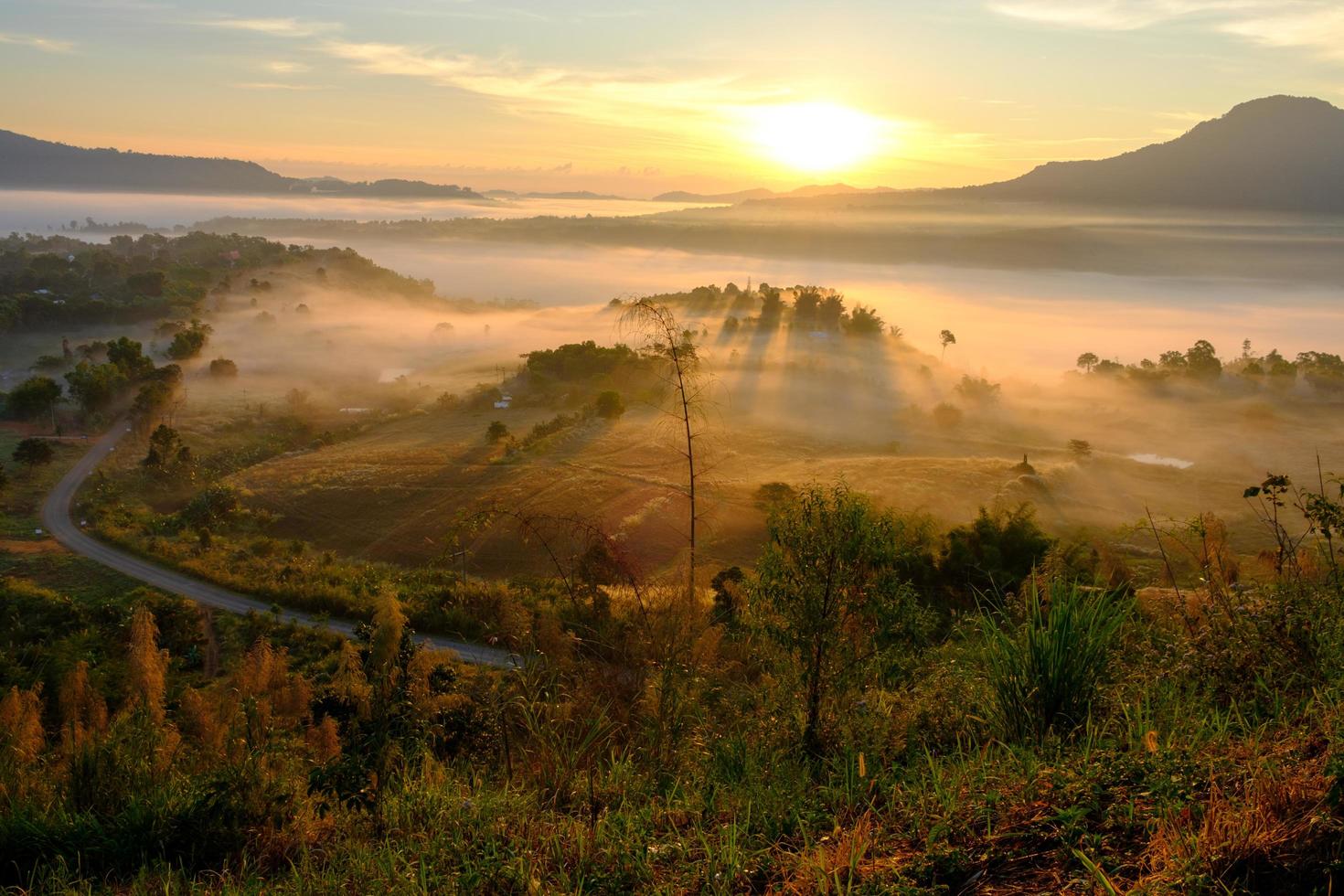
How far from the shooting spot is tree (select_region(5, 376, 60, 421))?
180 ft

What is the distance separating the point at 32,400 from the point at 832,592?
215 feet

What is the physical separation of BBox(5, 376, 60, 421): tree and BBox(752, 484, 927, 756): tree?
64.9 meters

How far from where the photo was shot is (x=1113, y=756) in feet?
12.0

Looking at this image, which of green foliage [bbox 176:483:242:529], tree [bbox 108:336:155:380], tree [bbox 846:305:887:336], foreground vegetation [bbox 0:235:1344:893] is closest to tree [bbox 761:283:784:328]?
tree [bbox 846:305:887:336]

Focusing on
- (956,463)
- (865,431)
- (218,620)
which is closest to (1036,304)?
(865,431)

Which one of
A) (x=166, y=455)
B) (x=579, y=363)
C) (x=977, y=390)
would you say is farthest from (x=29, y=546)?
(x=977, y=390)

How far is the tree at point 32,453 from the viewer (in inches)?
1763

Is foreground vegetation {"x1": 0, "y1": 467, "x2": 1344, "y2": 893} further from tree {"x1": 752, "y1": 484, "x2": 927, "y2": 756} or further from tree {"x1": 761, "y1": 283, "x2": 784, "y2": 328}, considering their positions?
tree {"x1": 761, "y1": 283, "x2": 784, "y2": 328}

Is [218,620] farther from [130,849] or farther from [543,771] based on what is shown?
[543,771]

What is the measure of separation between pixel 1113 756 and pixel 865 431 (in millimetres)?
61323

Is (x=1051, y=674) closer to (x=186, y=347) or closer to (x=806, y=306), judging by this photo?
(x=186, y=347)

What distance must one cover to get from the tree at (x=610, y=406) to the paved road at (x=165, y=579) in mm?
29951

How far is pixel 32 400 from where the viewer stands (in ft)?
180

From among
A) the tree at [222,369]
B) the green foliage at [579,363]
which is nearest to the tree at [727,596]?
the green foliage at [579,363]
